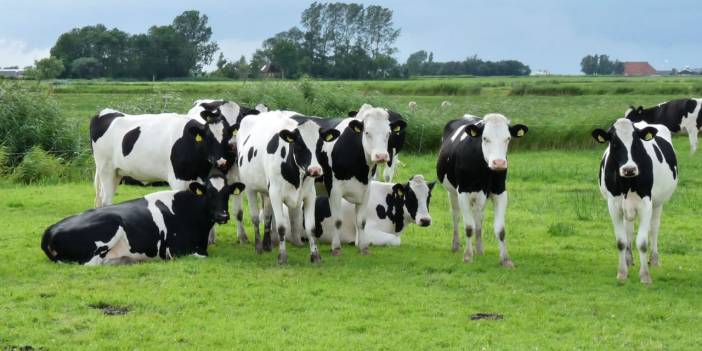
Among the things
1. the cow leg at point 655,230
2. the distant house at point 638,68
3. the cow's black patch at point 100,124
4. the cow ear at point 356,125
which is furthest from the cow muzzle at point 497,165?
the distant house at point 638,68

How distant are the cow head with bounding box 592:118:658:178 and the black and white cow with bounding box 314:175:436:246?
3.76m

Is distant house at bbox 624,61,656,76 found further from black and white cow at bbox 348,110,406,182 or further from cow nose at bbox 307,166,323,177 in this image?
cow nose at bbox 307,166,323,177

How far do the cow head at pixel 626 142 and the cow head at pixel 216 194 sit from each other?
16.0 feet

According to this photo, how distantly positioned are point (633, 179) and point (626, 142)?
44cm

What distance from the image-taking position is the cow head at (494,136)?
465 inches

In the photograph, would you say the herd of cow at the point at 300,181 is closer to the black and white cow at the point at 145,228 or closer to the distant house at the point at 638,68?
the black and white cow at the point at 145,228

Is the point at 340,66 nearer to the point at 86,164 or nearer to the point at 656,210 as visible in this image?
the point at 86,164

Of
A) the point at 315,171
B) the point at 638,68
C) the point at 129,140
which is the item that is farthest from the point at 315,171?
the point at 638,68

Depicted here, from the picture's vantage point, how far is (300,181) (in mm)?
12453

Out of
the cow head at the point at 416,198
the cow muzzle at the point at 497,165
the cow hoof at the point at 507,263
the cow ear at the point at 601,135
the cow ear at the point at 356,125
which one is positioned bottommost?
the cow hoof at the point at 507,263

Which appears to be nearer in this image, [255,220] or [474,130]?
[474,130]

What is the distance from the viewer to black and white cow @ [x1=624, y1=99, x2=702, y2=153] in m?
30.6

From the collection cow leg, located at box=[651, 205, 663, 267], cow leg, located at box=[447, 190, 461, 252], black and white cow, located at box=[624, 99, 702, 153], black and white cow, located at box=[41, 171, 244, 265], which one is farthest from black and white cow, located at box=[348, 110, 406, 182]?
black and white cow, located at box=[624, 99, 702, 153]

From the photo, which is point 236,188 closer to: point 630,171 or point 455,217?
point 455,217
